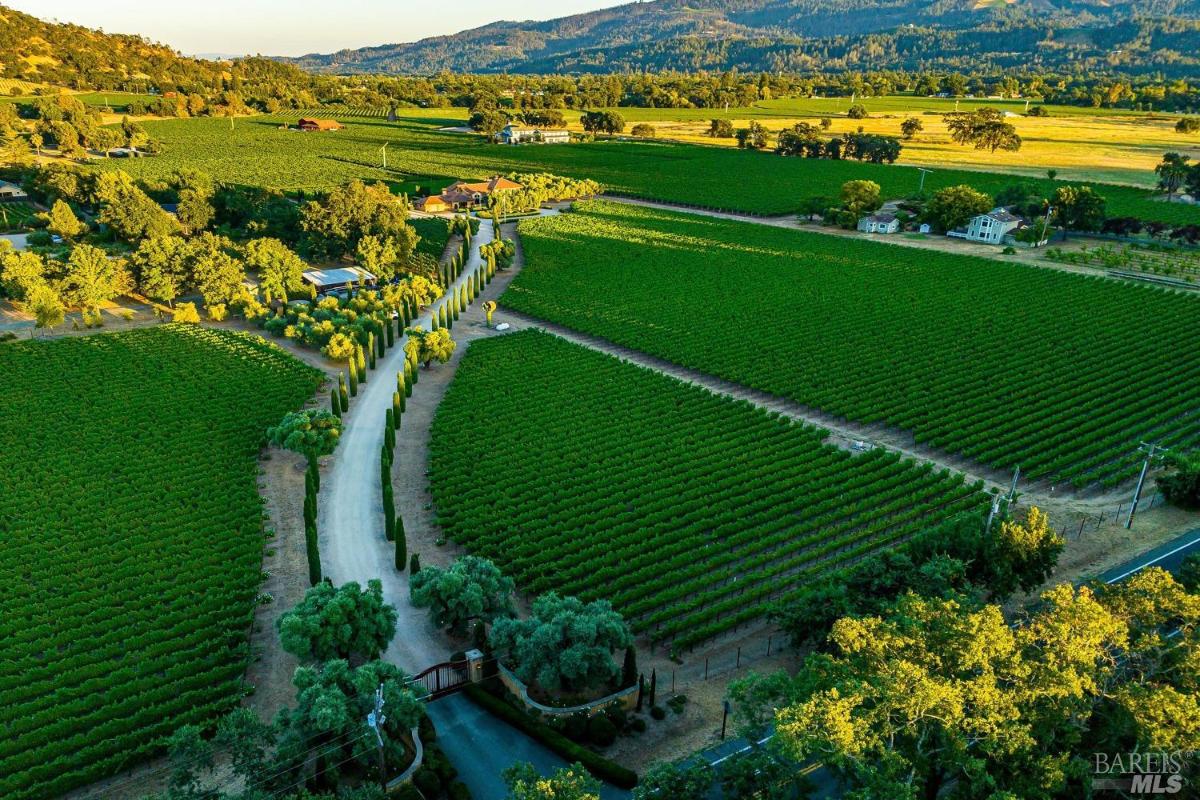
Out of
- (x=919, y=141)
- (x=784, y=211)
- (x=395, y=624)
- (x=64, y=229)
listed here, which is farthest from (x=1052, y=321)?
(x=919, y=141)

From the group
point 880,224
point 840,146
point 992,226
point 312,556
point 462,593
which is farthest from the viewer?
point 840,146

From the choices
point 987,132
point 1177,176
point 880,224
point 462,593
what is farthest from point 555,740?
point 987,132

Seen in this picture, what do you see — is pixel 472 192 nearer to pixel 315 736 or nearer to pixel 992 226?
pixel 992 226

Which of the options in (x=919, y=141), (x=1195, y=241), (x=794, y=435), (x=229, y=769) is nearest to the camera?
(x=229, y=769)

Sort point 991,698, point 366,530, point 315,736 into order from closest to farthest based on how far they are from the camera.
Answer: point 991,698, point 315,736, point 366,530

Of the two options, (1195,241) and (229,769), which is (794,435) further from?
(1195,241)

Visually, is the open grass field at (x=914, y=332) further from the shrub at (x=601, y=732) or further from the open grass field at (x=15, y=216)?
the open grass field at (x=15, y=216)
